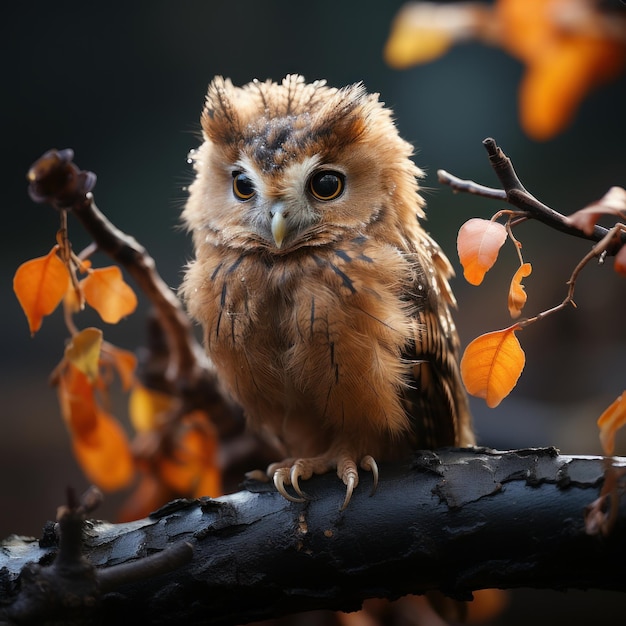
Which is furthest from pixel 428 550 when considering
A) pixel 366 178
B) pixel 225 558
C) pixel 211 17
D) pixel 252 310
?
pixel 211 17

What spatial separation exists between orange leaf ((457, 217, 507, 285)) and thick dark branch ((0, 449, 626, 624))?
0.42m

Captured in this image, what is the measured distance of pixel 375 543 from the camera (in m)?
1.20

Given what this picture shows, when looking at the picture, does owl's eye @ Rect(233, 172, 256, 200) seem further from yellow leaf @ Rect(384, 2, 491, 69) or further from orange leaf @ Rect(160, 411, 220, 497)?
orange leaf @ Rect(160, 411, 220, 497)

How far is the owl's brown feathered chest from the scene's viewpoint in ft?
4.51

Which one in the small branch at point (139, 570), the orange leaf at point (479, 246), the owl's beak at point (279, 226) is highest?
the owl's beak at point (279, 226)

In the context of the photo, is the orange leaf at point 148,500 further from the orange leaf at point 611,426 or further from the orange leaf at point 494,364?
the orange leaf at point 611,426

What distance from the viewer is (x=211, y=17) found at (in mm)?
2990

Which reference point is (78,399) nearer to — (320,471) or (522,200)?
(320,471)

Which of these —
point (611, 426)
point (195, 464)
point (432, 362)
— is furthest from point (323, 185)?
point (195, 464)

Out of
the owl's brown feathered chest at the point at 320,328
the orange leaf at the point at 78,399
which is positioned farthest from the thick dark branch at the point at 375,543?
the orange leaf at the point at 78,399

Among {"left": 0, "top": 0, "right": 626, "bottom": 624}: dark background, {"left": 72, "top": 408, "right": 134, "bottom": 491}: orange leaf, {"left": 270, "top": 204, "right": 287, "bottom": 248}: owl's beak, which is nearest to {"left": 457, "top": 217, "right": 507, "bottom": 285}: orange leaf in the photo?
{"left": 270, "top": 204, "right": 287, "bottom": 248}: owl's beak

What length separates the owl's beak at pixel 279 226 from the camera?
1.41 meters

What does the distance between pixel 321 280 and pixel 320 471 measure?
0.44 meters

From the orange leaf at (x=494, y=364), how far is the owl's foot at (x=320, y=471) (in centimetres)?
39
